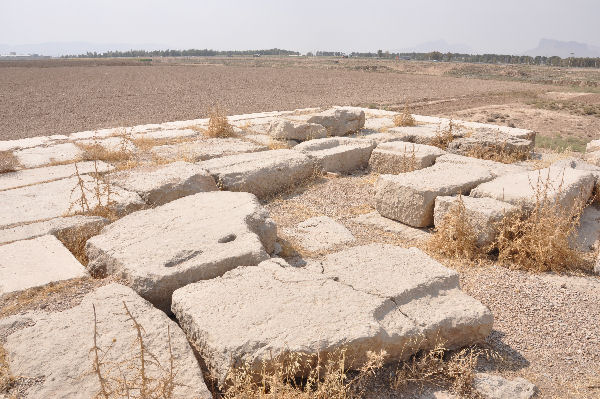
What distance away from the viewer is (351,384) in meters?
2.43

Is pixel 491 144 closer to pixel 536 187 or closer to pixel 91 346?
pixel 536 187

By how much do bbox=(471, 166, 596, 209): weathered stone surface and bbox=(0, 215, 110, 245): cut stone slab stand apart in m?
3.64

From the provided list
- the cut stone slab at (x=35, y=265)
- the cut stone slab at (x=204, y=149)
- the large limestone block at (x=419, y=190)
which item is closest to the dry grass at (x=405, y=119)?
the cut stone slab at (x=204, y=149)

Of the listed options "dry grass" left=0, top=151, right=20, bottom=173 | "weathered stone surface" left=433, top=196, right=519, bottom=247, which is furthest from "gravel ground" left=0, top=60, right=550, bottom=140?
"weathered stone surface" left=433, top=196, right=519, bottom=247

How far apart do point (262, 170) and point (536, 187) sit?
2964mm

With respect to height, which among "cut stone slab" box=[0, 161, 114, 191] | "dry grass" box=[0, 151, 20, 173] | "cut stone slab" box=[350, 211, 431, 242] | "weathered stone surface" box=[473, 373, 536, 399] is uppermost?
"dry grass" box=[0, 151, 20, 173]

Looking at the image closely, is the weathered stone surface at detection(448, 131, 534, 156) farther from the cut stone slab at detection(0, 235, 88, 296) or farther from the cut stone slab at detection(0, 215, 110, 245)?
the cut stone slab at detection(0, 235, 88, 296)

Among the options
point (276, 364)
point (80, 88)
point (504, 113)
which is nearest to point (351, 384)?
point (276, 364)

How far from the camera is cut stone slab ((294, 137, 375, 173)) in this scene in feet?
21.0

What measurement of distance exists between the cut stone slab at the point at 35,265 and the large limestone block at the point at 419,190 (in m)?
3.01

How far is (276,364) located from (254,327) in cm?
27

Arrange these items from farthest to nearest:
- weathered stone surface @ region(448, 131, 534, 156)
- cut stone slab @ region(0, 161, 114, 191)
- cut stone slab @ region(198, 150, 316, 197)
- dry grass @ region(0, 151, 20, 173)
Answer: weathered stone surface @ region(448, 131, 534, 156) < dry grass @ region(0, 151, 20, 173) < cut stone slab @ region(198, 150, 316, 197) < cut stone slab @ region(0, 161, 114, 191)

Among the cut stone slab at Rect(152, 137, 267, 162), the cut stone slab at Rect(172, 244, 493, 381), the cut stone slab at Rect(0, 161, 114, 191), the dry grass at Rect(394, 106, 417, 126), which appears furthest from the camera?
the dry grass at Rect(394, 106, 417, 126)

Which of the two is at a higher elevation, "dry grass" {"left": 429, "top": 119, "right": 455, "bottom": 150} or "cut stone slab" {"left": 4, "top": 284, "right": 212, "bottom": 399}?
"dry grass" {"left": 429, "top": 119, "right": 455, "bottom": 150}
